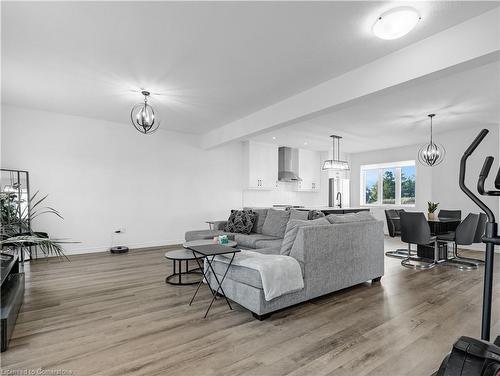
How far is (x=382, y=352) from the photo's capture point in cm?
206

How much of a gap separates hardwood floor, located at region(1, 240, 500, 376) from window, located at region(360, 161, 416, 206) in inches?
200

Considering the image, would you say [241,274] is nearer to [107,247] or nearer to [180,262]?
[180,262]

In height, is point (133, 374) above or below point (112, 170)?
below

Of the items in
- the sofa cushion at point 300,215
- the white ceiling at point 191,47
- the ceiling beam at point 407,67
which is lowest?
the sofa cushion at point 300,215

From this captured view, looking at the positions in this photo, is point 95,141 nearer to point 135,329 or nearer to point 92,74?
point 92,74

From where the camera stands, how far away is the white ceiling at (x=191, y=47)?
2318 millimetres

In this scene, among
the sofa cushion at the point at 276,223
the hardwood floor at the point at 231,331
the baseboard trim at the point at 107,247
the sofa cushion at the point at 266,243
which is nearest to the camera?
the hardwood floor at the point at 231,331

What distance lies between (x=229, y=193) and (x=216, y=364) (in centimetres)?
570

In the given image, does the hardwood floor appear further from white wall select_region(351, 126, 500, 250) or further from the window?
the window

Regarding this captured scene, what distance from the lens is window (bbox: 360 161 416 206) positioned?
823 centimetres

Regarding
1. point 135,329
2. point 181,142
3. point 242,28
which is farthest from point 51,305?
point 181,142

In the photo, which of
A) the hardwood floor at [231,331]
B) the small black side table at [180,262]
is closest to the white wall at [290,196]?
the small black side table at [180,262]

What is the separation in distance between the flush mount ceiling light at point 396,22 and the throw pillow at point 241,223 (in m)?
3.59

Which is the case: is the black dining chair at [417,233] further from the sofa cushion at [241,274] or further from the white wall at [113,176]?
the white wall at [113,176]
